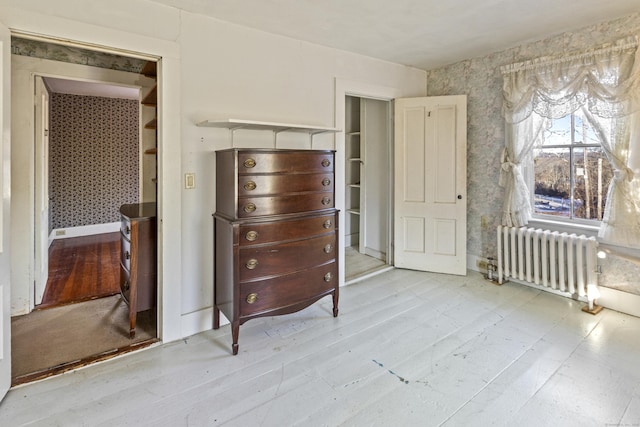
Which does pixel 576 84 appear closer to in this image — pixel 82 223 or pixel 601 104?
pixel 601 104

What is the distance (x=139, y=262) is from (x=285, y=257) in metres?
1.13

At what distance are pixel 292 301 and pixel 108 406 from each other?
Answer: 3.98 feet

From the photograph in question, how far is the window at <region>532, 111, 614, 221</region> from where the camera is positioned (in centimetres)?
294

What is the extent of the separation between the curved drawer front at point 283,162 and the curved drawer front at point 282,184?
0.14 feet

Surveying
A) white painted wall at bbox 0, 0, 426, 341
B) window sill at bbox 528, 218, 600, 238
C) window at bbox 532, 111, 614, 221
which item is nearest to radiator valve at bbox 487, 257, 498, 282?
window sill at bbox 528, 218, 600, 238

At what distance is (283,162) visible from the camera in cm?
237

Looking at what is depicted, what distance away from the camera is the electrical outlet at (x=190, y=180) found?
2.48 metres

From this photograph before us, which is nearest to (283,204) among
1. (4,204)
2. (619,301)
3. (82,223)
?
(4,204)

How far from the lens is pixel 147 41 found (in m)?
2.24

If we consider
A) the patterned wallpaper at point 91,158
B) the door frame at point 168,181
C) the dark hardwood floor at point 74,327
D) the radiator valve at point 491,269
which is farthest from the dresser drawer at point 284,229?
the patterned wallpaper at point 91,158

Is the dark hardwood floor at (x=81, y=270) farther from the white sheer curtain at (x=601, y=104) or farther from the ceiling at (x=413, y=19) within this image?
the white sheer curtain at (x=601, y=104)

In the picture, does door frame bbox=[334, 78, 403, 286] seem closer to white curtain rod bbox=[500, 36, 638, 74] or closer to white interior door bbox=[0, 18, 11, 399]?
white curtain rod bbox=[500, 36, 638, 74]

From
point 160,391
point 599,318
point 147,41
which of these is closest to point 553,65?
point 599,318

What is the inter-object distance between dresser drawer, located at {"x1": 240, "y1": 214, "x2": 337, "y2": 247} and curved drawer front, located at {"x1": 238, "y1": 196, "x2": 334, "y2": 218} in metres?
0.07
